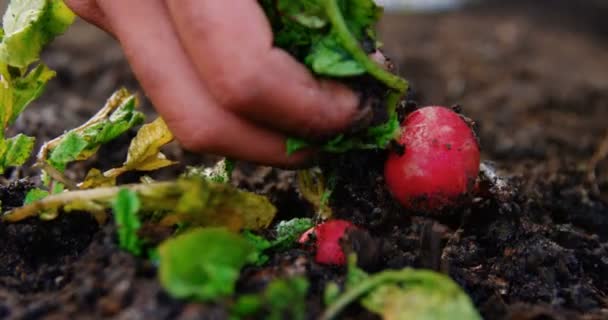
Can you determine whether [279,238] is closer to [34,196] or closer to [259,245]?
[259,245]

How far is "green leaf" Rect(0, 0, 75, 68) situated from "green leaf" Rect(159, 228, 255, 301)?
0.80 metres

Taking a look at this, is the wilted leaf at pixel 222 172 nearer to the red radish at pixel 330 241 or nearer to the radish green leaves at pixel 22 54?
the red radish at pixel 330 241

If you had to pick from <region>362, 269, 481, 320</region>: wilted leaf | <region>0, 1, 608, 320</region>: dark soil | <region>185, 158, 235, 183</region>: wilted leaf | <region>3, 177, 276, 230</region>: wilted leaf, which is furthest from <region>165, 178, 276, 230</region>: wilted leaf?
<region>362, 269, 481, 320</region>: wilted leaf

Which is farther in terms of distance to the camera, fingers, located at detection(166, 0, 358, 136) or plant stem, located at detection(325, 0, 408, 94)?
plant stem, located at detection(325, 0, 408, 94)

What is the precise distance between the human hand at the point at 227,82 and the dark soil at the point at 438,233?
249 millimetres

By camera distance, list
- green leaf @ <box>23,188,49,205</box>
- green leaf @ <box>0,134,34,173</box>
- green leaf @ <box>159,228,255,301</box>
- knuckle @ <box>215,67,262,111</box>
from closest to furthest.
→ 1. green leaf @ <box>159,228,255,301</box>
2. knuckle @ <box>215,67,262,111</box>
3. green leaf @ <box>23,188,49,205</box>
4. green leaf @ <box>0,134,34,173</box>

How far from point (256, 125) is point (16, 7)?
813 mm

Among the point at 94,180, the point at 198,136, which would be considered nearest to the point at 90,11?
the point at 94,180

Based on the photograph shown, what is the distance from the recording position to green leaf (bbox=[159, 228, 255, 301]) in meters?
1.30

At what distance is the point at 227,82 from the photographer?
4.77ft

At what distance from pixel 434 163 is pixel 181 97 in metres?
0.58

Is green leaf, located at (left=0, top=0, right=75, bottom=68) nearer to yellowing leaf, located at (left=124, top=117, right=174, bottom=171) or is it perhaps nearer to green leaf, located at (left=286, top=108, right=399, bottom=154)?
yellowing leaf, located at (left=124, top=117, right=174, bottom=171)

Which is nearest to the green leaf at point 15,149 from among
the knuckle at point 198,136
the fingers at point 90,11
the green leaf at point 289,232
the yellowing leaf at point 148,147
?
the yellowing leaf at point 148,147

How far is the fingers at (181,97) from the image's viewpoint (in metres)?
1.52
